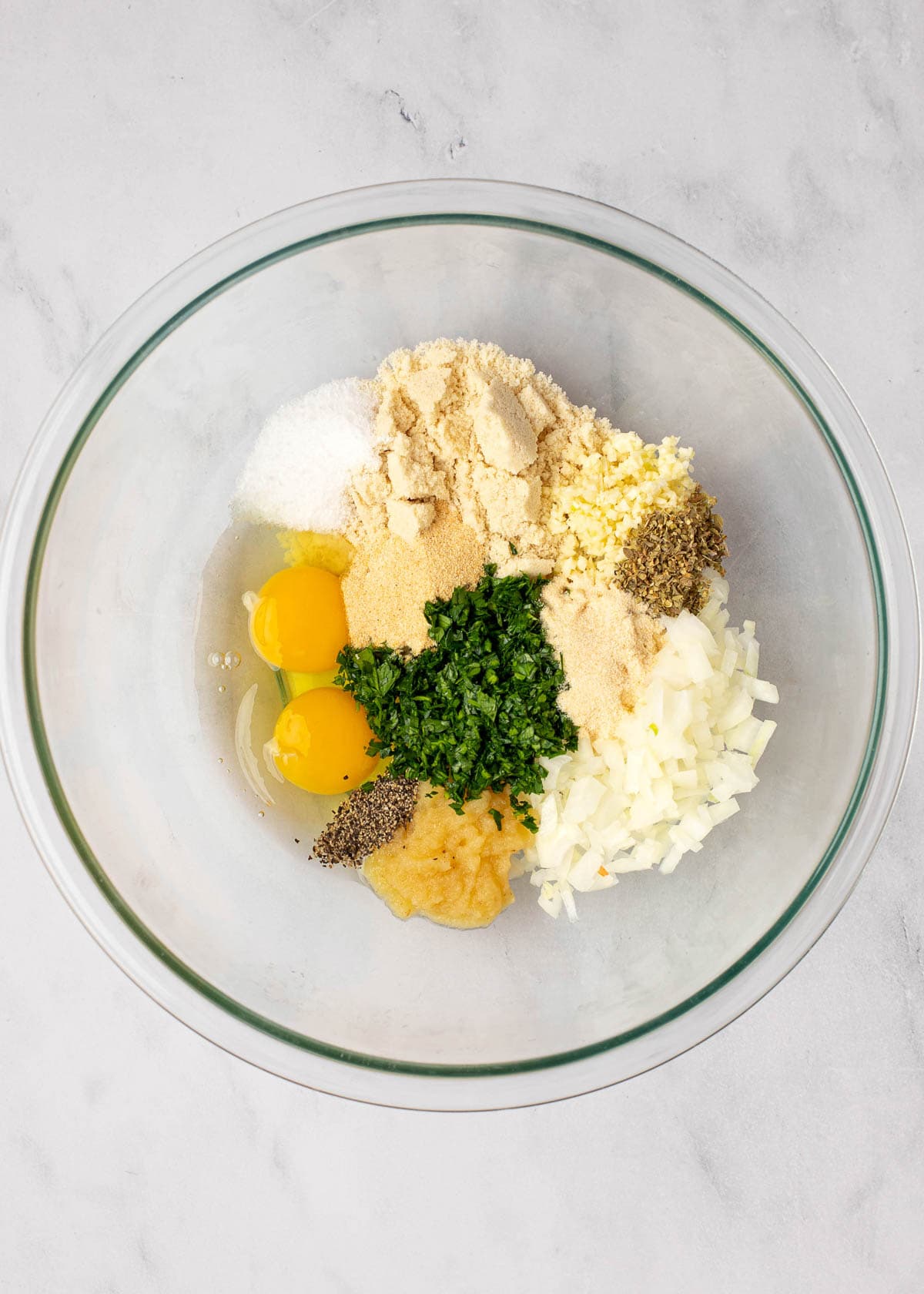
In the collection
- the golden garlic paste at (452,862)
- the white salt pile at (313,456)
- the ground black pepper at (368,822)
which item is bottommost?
the golden garlic paste at (452,862)

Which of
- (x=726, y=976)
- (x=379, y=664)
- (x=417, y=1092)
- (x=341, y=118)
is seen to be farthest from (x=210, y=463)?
(x=726, y=976)

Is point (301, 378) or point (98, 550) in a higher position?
point (301, 378)

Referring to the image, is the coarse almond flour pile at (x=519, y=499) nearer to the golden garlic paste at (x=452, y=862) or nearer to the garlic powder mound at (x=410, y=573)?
the garlic powder mound at (x=410, y=573)

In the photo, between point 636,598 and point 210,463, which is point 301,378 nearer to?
point 210,463

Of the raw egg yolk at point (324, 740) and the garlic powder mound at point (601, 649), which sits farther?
the raw egg yolk at point (324, 740)

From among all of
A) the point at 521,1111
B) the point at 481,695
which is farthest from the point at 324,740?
the point at 521,1111

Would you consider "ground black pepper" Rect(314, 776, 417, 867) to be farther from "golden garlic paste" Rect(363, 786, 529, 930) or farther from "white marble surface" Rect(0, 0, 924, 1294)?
"white marble surface" Rect(0, 0, 924, 1294)

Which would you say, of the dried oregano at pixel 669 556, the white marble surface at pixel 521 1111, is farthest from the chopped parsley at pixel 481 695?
the white marble surface at pixel 521 1111
